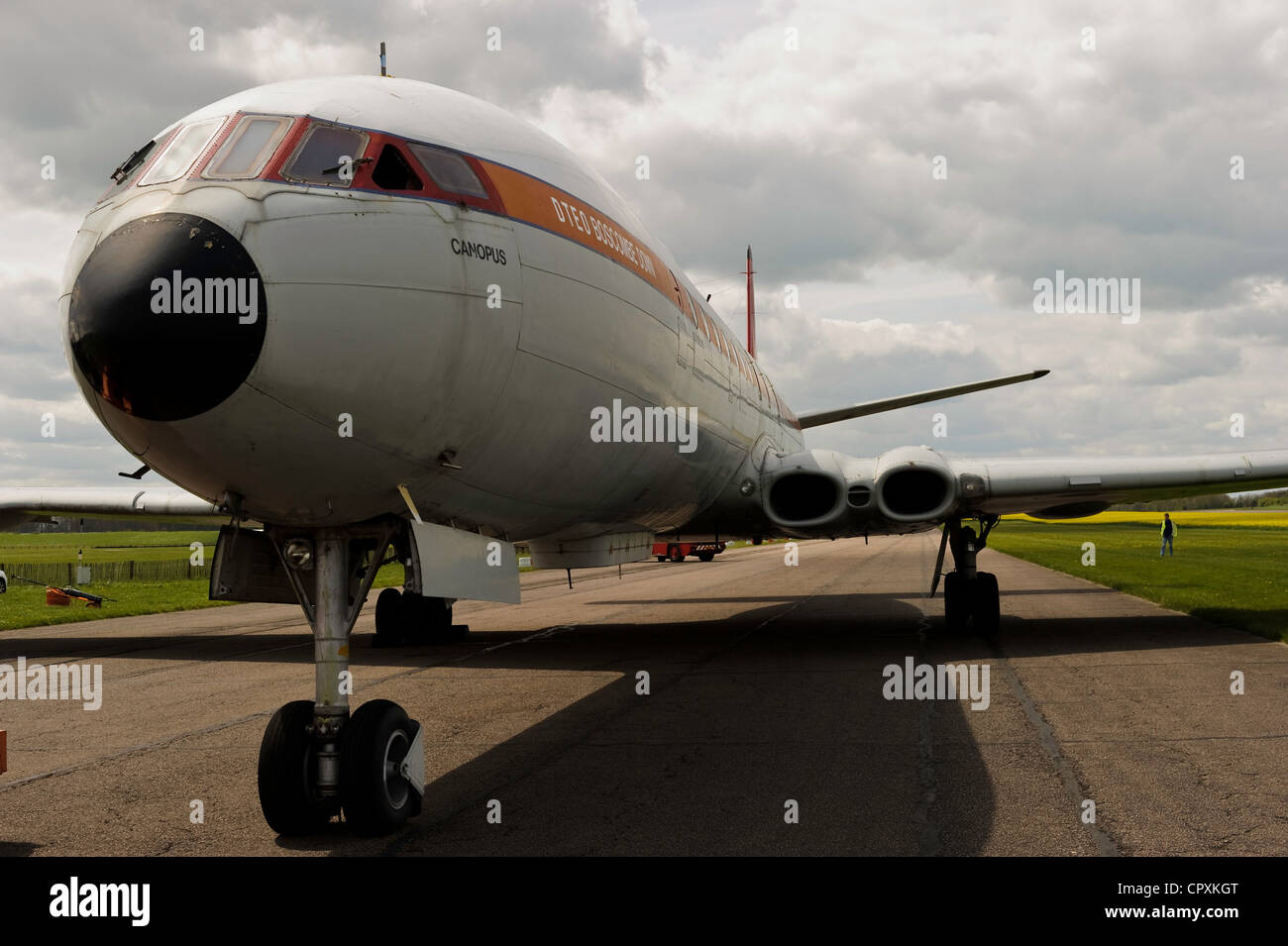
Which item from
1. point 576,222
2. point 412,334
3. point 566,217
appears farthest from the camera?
point 576,222

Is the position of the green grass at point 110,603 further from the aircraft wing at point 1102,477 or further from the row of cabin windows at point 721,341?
the aircraft wing at point 1102,477

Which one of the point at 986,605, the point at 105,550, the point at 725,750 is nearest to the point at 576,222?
the point at 725,750

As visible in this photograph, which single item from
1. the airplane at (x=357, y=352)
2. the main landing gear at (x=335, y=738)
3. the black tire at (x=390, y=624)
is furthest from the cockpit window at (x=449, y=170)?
the black tire at (x=390, y=624)

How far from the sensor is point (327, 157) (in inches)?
192

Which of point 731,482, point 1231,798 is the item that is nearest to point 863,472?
point 731,482

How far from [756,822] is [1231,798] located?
8.15 ft

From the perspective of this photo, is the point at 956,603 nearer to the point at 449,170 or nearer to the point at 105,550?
the point at 449,170

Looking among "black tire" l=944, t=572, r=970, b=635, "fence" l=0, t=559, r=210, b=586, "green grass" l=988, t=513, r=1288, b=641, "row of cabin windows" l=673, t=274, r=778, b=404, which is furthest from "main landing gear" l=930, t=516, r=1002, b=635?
"fence" l=0, t=559, r=210, b=586

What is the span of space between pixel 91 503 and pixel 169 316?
505 inches

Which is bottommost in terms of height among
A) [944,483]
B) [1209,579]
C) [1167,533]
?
[1209,579]

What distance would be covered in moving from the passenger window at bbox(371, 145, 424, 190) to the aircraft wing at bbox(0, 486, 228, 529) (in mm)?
10516

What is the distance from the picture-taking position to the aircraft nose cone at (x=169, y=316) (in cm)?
416
